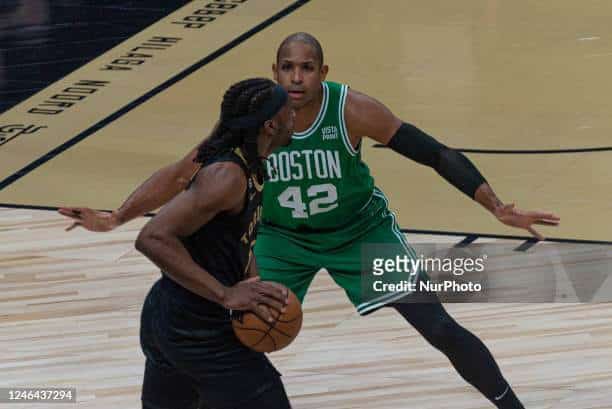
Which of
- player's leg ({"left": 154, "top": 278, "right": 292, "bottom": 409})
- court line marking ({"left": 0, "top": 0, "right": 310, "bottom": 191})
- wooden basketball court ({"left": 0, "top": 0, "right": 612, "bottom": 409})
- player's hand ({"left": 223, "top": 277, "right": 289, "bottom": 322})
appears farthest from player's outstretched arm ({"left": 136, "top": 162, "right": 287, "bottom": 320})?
court line marking ({"left": 0, "top": 0, "right": 310, "bottom": 191})

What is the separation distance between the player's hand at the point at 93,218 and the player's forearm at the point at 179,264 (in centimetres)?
95

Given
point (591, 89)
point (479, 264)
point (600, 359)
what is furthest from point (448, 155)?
point (591, 89)

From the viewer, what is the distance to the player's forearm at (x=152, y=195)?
636cm

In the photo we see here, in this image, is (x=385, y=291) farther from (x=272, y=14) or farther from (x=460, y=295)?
(x=272, y=14)

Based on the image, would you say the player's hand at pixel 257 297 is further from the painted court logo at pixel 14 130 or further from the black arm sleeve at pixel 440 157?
the painted court logo at pixel 14 130

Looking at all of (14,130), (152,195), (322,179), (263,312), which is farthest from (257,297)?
(14,130)

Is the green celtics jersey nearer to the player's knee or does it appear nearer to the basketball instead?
the player's knee

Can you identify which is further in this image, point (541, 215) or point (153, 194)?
point (541, 215)

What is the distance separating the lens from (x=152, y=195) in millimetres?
6359

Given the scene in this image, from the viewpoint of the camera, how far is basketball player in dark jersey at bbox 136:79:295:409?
553 centimetres

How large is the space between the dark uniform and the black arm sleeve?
1.37m

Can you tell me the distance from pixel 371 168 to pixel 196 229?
17.7 ft

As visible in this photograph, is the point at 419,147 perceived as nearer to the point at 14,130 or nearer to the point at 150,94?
the point at 14,130

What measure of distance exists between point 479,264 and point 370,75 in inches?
153
